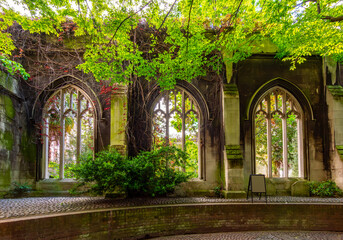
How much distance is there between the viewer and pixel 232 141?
27.9 ft

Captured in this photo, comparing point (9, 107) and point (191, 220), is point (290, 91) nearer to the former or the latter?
point (191, 220)

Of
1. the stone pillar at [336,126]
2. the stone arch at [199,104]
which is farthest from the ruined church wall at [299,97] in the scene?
the stone arch at [199,104]

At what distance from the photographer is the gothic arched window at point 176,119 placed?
9.27 metres

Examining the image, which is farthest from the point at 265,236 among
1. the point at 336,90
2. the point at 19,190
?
the point at 19,190

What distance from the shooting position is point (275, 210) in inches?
260

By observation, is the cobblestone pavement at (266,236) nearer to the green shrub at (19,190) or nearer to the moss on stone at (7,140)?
the green shrub at (19,190)

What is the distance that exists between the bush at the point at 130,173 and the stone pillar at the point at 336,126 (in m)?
5.51

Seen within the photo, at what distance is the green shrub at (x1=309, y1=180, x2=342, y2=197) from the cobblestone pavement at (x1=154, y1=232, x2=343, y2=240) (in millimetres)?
2541

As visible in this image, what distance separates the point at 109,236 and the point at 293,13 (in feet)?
25.2

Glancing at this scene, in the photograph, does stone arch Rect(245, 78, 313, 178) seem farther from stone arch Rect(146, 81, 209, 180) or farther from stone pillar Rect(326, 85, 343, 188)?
stone arch Rect(146, 81, 209, 180)

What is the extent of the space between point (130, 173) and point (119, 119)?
6.70 ft

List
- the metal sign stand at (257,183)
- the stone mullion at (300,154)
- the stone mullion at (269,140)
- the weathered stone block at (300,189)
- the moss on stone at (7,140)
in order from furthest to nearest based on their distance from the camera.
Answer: the stone mullion at (300,154)
the stone mullion at (269,140)
the weathered stone block at (300,189)
the moss on stone at (7,140)
the metal sign stand at (257,183)

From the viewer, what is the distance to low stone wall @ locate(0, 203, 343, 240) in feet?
16.8

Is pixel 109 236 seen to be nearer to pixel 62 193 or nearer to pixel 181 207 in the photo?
pixel 181 207
